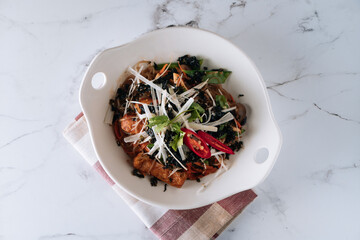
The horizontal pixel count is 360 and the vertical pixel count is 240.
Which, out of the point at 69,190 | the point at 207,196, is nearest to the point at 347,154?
the point at 207,196

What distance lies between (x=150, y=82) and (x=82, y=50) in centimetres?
77

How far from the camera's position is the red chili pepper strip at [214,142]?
205 cm

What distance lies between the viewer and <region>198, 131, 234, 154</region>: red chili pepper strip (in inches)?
80.6

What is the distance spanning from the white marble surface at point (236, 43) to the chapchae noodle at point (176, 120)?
0.46m

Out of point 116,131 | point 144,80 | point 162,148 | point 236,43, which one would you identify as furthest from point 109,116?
point 236,43

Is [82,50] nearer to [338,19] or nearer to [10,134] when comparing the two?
[10,134]

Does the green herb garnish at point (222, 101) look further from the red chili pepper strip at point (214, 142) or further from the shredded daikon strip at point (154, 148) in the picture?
the shredded daikon strip at point (154, 148)

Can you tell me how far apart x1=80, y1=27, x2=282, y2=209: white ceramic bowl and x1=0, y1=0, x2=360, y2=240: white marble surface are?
39cm

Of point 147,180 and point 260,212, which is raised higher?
point 147,180

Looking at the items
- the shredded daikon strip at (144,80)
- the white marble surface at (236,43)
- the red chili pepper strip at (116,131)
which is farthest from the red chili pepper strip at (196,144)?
the white marble surface at (236,43)

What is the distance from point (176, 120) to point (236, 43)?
0.91 m

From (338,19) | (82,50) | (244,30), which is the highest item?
(82,50)

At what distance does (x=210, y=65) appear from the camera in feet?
7.47

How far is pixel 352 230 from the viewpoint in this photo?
8.48 ft
